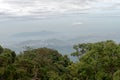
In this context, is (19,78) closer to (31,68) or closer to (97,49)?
(31,68)

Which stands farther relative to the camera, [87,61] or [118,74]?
[87,61]

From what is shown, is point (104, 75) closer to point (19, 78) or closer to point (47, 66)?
point (19, 78)

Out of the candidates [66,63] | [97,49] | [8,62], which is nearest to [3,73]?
[8,62]

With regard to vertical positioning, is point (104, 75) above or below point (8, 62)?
below

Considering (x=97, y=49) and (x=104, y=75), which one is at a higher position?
(x=97, y=49)

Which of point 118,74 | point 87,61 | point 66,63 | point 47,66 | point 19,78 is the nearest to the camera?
point 118,74

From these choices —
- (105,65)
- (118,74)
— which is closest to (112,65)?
(105,65)

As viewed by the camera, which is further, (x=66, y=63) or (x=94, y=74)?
(x=66, y=63)

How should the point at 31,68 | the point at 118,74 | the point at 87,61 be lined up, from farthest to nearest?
the point at 31,68 → the point at 87,61 → the point at 118,74

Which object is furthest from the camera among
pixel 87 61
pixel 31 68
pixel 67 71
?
pixel 67 71
